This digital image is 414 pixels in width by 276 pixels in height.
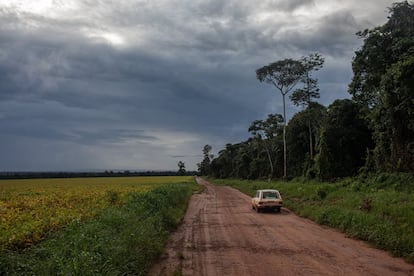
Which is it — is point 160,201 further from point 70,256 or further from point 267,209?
point 70,256

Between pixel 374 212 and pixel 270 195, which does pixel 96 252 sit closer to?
pixel 374 212

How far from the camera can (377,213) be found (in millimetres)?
16344

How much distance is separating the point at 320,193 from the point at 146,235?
17352 mm


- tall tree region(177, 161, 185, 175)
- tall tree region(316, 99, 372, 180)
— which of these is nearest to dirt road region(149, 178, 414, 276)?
tall tree region(316, 99, 372, 180)

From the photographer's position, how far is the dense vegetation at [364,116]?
82.4 ft

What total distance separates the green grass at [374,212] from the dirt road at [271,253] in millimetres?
616

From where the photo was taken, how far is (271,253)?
11.4m

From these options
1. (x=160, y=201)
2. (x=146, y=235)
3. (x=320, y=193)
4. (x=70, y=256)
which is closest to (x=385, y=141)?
(x=320, y=193)

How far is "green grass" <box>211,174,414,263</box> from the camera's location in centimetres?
1242

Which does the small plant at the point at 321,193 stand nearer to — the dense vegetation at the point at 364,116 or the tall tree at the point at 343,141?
the dense vegetation at the point at 364,116

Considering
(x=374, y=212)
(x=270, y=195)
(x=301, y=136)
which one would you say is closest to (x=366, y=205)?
(x=374, y=212)

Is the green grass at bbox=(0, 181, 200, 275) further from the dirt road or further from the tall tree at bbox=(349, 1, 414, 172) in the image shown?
the tall tree at bbox=(349, 1, 414, 172)

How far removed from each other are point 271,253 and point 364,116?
98.6ft

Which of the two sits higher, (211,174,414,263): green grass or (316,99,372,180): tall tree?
(316,99,372,180): tall tree
